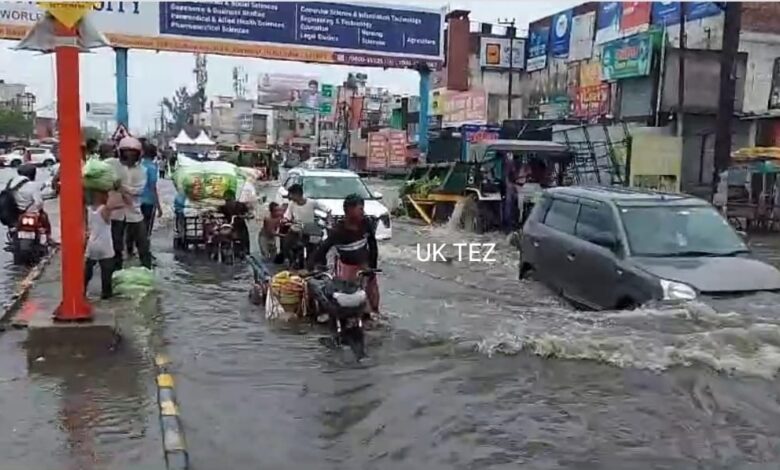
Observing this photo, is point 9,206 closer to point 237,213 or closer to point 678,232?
point 237,213

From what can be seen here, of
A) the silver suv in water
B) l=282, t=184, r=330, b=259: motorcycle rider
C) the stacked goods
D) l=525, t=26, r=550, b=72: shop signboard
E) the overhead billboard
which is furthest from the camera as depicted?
l=525, t=26, r=550, b=72: shop signboard

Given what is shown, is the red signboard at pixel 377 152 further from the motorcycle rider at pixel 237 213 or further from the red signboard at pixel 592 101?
the motorcycle rider at pixel 237 213

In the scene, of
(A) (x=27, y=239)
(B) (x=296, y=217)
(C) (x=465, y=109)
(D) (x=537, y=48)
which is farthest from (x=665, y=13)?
(A) (x=27, y=239)

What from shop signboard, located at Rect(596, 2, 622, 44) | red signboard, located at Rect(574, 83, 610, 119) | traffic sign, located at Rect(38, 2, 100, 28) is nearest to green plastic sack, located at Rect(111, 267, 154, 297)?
traffic sign, located at Rect(38, 2, 100, 28)

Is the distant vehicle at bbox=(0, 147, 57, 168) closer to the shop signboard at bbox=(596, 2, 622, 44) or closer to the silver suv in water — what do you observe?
the shop signboard at bbox=(596, 2, 622, 44)

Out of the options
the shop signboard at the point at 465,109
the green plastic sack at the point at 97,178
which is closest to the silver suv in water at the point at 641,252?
the green plastic sack at the point at 97,178

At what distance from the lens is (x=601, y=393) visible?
6.75 m

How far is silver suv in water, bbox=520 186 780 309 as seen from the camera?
834cm

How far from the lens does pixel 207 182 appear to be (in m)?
14.0

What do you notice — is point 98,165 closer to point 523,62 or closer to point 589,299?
point 589,299

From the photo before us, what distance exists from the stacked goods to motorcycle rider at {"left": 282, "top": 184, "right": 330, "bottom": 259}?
293cm

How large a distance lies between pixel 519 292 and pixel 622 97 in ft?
63.7

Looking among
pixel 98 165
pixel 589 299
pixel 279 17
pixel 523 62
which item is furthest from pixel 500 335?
pixel 523 62

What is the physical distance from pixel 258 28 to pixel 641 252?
71.2 feet
